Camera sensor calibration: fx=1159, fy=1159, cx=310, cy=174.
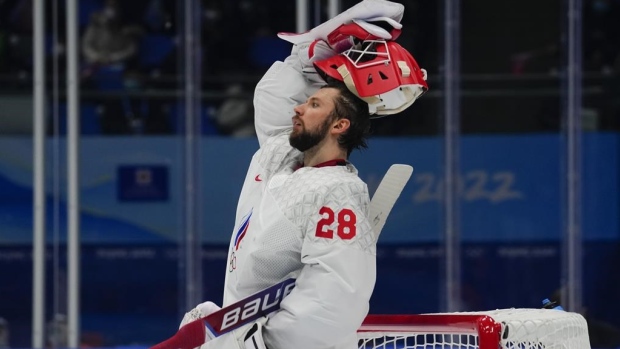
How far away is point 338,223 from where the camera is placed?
2414 mm

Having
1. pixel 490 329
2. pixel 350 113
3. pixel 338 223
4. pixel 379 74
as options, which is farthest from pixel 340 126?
pixel 490 329

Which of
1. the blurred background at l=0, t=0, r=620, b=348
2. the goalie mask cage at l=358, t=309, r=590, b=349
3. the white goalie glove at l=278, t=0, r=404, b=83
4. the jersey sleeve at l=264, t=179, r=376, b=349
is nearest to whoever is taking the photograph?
the jersey sleeve at l=264, t=179, r=376, b=349

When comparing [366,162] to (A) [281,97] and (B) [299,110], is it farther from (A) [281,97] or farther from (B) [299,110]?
(B) [299,110]

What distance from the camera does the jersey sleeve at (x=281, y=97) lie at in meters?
2.82

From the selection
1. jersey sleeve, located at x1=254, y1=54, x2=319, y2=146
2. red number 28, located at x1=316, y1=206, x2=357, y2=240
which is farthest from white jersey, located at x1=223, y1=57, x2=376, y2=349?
jersey sleeve, located at x1=254, y1=54, x2=319, y2=146

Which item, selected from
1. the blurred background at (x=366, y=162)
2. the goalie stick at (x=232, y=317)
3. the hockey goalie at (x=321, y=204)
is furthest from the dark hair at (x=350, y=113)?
Result: the blurred background at (x=366, y=162)

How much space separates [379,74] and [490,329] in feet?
1.98

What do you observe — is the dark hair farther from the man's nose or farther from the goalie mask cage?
the goalie mask cage

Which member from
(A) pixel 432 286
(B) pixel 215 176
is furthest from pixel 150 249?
(A) pixel 432 286

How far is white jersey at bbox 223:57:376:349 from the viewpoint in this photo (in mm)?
2383

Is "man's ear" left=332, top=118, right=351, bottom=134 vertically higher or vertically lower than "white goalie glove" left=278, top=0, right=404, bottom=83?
lower

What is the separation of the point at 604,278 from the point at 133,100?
286 centimetres

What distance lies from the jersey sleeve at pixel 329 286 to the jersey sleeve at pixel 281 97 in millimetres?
438

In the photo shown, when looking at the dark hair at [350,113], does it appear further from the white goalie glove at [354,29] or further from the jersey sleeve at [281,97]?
the jersey sleeve at [281,97]
